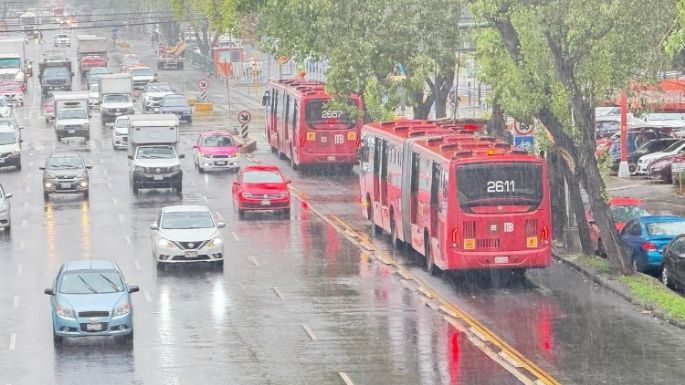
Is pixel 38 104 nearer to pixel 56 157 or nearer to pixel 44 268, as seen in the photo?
pixel 56 157

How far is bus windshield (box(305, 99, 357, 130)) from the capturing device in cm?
6334

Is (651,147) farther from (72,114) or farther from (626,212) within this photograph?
(72,114)

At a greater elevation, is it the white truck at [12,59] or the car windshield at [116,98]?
the white truck at [12,59]

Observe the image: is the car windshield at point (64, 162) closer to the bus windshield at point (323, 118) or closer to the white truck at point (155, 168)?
the white truck at point (155, 168)

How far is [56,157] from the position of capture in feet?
188

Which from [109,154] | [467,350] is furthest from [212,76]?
[467,350]

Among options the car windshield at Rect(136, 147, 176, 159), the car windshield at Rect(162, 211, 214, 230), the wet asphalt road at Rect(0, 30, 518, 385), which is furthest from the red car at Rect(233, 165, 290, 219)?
the car windshield at Rect(162, 211, 214, 230)

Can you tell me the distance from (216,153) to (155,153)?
7294mm

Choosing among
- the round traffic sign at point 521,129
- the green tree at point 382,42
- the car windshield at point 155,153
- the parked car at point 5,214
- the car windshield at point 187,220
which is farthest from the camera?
the green tree at point 382,42

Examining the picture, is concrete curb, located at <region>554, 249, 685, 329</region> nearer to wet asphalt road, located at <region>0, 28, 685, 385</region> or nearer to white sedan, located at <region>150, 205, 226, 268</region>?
wet asphalt road, located at <region>0, 28, 685, 385</region>

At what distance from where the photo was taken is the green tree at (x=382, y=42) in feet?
191

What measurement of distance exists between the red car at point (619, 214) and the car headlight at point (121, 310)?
16.4 meters

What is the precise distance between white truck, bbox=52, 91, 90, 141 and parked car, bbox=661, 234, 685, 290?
45.8 meters

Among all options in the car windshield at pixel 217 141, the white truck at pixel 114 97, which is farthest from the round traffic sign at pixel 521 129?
the white truck at pixel 114 97
